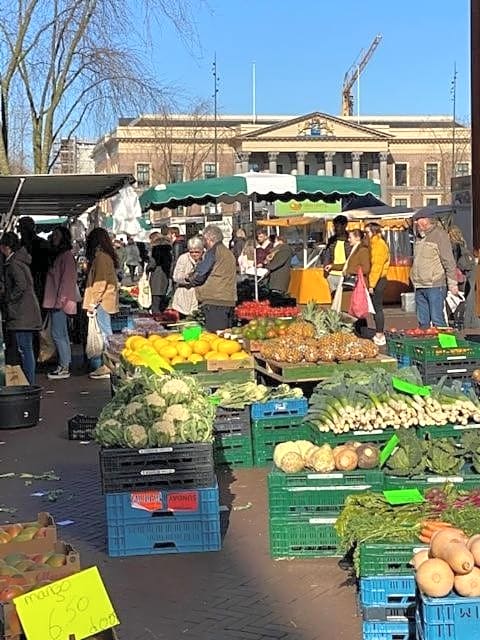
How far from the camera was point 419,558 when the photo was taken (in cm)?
381

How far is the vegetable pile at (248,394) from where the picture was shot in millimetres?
7699

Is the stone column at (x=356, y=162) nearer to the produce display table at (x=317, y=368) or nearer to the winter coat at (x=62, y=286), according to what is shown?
the winter coat at (x=62, y=286)

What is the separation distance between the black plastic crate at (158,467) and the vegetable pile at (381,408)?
93 cm

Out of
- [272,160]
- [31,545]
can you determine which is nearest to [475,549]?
[31,545]

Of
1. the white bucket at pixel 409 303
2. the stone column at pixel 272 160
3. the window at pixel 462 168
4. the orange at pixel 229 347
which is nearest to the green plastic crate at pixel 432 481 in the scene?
the orange at pixel 229 347

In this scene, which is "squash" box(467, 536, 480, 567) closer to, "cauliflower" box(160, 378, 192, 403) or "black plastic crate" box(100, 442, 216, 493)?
"black plastic crate" box(100, 442, 216, 493)

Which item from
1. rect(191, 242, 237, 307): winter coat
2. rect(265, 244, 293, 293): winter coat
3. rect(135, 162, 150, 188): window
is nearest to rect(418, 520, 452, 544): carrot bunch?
rect(191, 242, 237, 307): winter coat

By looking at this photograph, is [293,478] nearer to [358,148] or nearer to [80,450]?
[80,450]

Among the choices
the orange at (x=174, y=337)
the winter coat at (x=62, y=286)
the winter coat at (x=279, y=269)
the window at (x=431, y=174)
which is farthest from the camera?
the window at (x=431, y=174)

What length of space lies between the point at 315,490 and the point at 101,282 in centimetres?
782

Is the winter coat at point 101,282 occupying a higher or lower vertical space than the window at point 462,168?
lower

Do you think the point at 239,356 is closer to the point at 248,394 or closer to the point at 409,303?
the point at 248,394

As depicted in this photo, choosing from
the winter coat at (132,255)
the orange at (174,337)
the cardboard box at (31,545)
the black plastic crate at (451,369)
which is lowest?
the black plastic crate at (451,369)

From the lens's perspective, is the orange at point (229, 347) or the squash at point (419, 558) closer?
the squash at point (419, 558)
